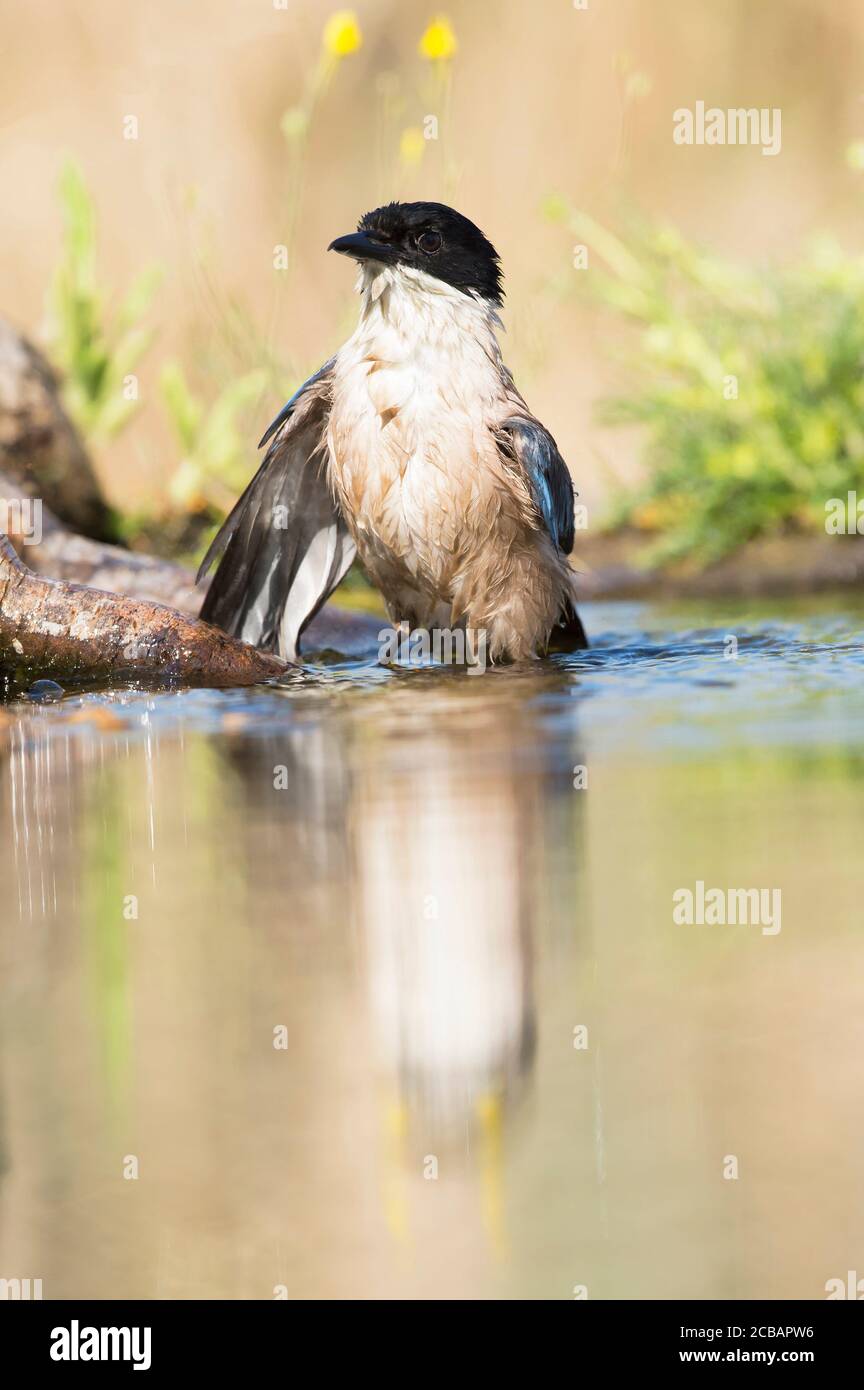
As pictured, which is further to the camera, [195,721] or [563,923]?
[195,721]

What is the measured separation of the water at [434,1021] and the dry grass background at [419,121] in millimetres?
8706

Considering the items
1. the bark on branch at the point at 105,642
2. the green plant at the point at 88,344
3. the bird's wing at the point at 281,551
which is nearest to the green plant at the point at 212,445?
the green plant at the point at 88,344

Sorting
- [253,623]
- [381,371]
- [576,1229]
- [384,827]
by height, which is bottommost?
[576,1229]

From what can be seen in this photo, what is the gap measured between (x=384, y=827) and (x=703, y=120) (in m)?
10.7

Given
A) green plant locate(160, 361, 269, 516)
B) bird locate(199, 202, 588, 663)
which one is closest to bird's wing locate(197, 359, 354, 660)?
bird locate(199, 202, 588, 663)

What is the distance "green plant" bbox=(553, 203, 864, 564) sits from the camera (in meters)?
8.62

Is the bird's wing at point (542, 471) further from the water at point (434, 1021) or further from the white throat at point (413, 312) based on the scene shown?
the water at point (434, 1021)

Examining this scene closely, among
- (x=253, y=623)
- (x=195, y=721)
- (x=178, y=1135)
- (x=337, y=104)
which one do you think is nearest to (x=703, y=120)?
(x=337, y=104)

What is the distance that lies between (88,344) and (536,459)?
4433mm

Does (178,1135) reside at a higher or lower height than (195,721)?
lower

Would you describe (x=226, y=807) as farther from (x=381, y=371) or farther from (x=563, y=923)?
(x=381, y=371)

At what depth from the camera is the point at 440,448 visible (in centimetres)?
575

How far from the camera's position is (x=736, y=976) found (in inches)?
107

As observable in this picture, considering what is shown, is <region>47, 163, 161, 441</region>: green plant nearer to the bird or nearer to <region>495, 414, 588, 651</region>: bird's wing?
the bird
